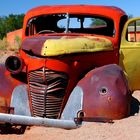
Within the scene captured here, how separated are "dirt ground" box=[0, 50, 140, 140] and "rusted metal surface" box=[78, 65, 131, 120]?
15 cm

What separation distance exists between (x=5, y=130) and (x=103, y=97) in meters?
1.46

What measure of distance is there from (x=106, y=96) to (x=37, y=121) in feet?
2.89

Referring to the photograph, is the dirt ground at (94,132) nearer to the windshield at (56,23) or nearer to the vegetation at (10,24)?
the windshield at (56,23)

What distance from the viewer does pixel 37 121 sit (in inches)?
224

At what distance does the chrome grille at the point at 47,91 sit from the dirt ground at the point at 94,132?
12.6 inches

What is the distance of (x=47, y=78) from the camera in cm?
593

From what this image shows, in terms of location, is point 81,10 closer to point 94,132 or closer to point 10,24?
point 94,132

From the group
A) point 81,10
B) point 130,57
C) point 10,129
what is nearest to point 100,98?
point 10,129

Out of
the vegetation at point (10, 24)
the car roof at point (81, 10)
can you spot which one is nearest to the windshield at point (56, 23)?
the car roof at point (81, 10)

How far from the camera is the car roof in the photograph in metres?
7.54

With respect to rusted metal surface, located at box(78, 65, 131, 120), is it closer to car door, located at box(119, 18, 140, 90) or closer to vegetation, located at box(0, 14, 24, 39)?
car door, located at box(119, 18, 140, 90)

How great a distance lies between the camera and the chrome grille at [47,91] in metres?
5.94

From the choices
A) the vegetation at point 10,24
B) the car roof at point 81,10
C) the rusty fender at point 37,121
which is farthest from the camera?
the vegetation at point 10,24

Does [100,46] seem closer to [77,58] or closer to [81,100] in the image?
[77,58]
